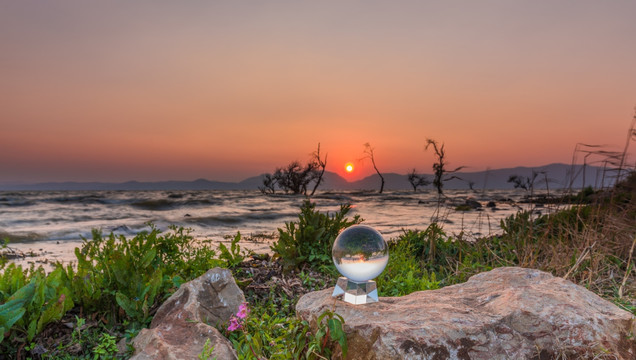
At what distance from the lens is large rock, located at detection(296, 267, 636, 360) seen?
7.95 ft

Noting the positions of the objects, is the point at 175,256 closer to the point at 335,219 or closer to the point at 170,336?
the point at 170,336

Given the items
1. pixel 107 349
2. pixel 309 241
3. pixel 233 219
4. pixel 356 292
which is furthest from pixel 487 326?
pixel 233 219

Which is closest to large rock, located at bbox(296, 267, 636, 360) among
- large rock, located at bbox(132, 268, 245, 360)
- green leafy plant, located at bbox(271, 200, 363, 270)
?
large rock, located at bbox(132, 268, 245, 360)

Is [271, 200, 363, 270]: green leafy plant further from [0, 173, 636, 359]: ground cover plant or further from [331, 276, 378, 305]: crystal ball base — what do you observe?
[331, 276, 378, 305]: crystal ball base

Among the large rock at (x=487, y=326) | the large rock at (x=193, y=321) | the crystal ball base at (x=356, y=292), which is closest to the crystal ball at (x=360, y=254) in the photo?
the crystal ball base at (x=356, y=292)

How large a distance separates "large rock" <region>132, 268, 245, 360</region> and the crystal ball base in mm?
1032

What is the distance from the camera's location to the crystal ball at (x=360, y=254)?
115 inches

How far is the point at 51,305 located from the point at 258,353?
7.52 ft

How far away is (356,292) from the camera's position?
2.93 meters

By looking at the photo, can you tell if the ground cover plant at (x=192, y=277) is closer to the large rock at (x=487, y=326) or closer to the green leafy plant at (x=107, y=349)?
the green leafy plant at (x=107, y=349)

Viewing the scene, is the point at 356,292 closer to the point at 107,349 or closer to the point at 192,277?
the point at 107,349

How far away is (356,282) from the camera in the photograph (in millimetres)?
2971

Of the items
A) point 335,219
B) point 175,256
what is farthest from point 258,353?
point 335,219

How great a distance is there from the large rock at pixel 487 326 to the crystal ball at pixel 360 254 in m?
0.24
